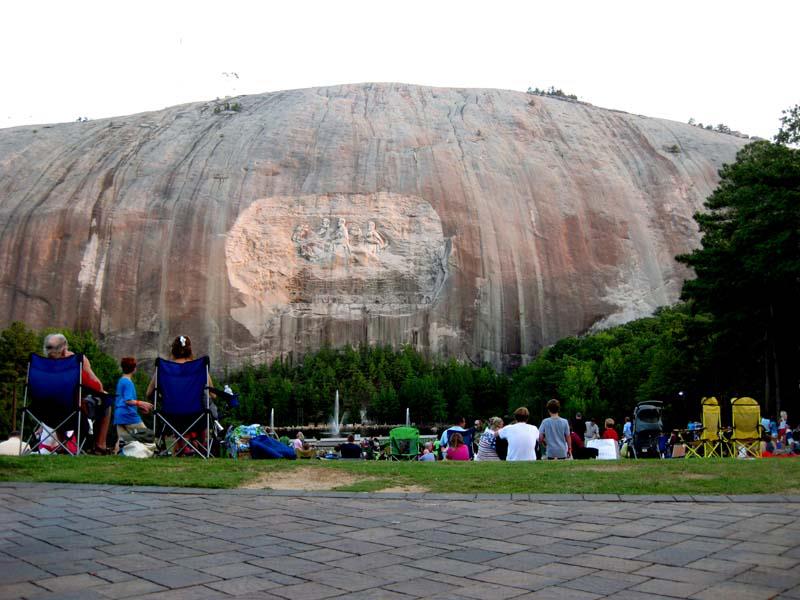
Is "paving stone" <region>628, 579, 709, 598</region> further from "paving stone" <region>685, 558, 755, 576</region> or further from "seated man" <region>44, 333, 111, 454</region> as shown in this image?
"seated man" <region>44, 333, 111, 454</region>

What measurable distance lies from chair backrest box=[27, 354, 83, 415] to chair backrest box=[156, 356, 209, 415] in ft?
3.35

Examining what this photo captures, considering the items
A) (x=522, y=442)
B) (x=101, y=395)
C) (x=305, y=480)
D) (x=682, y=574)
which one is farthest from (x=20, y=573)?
(x=522, y=442)

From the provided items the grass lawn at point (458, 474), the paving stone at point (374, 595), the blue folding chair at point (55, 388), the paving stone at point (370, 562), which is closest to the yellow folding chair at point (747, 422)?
the grass lawn at point (458, 474)

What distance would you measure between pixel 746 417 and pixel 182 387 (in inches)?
371

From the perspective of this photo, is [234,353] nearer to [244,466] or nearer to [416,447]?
[416,447]

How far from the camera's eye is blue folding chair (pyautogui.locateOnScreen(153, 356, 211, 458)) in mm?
8922

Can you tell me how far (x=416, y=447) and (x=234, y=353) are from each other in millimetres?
27253

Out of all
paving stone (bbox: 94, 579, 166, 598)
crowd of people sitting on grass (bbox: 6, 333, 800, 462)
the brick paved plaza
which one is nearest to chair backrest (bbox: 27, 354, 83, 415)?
crowd of people sitting on grass (bbox: 6, 333, 800, 462)

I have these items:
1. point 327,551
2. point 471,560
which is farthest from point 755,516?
point 327,551

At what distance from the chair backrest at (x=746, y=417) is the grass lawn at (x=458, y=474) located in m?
4.70

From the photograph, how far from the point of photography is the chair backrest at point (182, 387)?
892 centimetres

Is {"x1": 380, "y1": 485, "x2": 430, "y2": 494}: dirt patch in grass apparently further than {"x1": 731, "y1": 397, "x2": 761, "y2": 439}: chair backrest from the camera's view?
No

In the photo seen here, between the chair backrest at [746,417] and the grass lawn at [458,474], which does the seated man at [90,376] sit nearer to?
the grass lawn at [458,474]

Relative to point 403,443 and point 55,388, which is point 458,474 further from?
point 403,443
